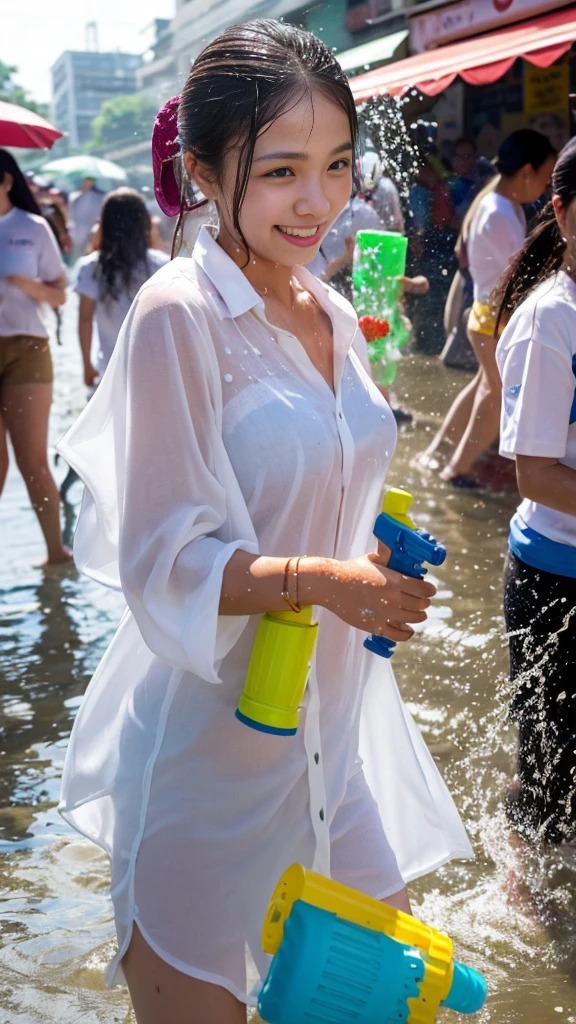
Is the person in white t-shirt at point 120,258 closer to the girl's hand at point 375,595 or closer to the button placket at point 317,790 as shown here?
the button placket at point 317,790

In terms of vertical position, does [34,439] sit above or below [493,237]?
below

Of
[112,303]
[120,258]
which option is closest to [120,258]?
[120,258]

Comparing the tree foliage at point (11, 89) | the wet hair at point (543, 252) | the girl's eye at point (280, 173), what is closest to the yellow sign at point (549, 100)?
the wet hair at point (543, 252)

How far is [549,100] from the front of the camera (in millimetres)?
11750

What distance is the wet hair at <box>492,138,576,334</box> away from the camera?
2.82 metres

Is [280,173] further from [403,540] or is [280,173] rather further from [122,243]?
[122,243]

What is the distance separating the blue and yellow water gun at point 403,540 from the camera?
1626 mm

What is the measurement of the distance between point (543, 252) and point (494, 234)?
4.03 meters

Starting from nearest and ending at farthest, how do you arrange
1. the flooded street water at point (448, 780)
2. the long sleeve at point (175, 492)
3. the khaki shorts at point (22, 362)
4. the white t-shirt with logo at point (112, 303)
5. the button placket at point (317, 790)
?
the long sleeve at point (175, 492)
the button placket at point (317, 790)
the flooded street water at point (448, 780)
the khaki shorts at point (22, 362)
the white t-shirt with logo at point (112, 303)

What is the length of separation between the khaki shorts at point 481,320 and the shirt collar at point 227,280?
501 centimetres

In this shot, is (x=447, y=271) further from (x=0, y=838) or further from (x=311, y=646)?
(x=311, y=646)

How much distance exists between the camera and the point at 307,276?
86.9 inches

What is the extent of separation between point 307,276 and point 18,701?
116 inches

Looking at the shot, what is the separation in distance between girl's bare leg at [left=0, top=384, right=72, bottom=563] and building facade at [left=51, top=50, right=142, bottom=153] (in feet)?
392
